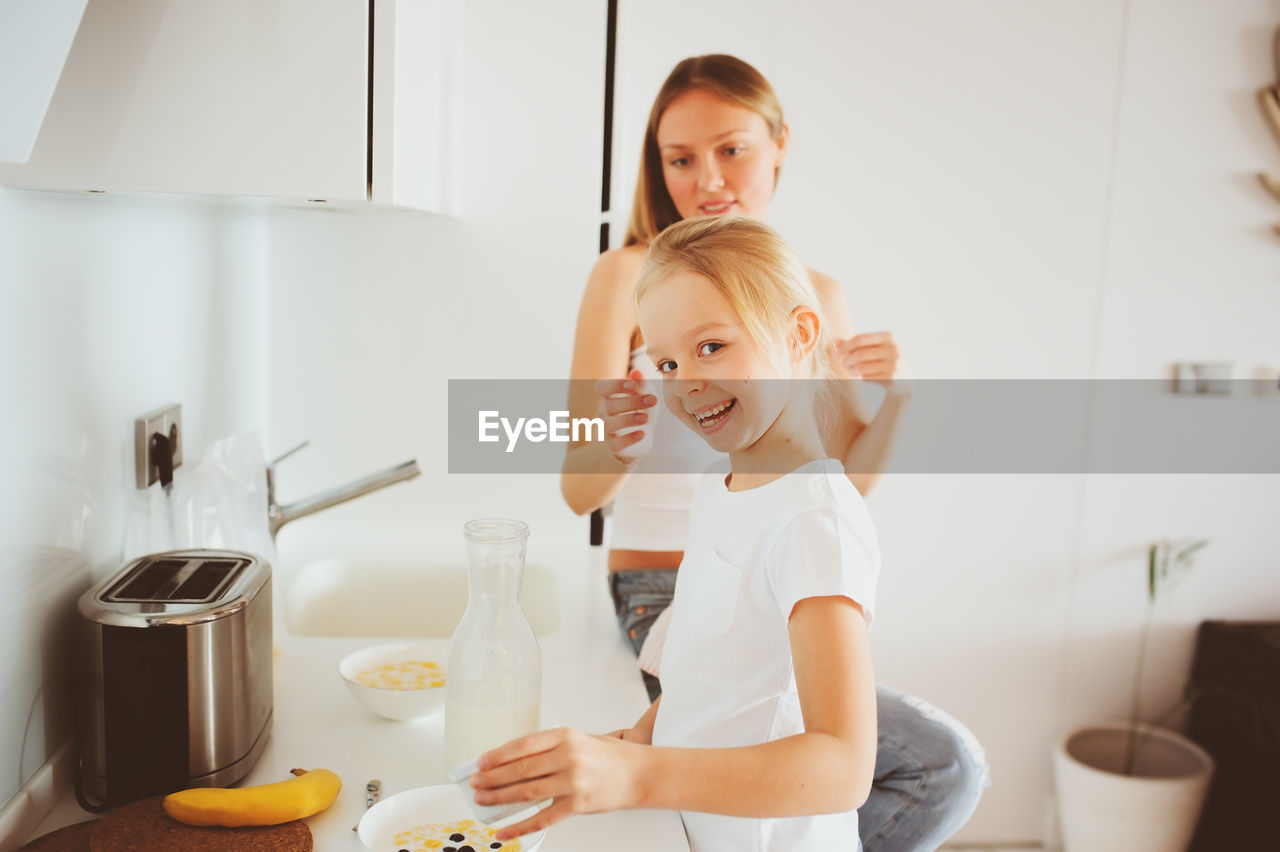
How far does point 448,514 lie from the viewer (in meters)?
1.99

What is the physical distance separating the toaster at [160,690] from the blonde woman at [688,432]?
0.54 m

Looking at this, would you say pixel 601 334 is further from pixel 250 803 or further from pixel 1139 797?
pixel 1139 797

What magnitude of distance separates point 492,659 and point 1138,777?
2.06m

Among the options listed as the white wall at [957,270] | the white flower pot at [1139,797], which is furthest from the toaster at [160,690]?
the white flower pot at [1139,797]

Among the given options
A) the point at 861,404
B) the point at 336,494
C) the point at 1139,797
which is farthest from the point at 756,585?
the point at 1139,797

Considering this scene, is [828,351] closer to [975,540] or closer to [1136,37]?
[975,540]

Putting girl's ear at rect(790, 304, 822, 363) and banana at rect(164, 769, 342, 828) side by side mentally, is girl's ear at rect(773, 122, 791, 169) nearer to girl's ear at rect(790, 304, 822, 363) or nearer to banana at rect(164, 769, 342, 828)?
girl's ear at rect(790, 304, 822, 363)

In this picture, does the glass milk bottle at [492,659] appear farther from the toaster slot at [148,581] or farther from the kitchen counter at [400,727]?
the toaster slot at [148,581]

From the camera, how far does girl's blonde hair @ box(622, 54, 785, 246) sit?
4.95ft

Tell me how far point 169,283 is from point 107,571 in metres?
0.39

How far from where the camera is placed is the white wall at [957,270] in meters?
1.89

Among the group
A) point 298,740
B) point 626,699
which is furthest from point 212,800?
point 626,699

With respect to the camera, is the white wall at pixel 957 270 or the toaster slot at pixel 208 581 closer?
the toaster slot at pixel 208 581

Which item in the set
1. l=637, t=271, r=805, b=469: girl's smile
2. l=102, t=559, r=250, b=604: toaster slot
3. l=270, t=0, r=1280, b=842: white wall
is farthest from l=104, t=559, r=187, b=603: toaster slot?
l=270, t=0, r=1280, b=842: white wall
